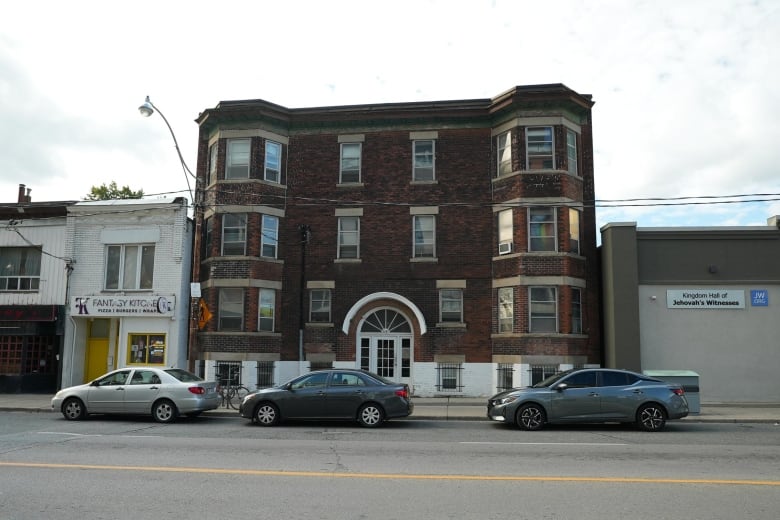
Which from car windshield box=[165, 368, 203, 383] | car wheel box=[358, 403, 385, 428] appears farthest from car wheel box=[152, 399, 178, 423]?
car wheel box=[358, 403, 385, 428]

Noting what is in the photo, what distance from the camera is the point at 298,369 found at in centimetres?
2220

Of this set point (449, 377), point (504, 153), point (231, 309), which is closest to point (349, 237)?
point (231, 309)

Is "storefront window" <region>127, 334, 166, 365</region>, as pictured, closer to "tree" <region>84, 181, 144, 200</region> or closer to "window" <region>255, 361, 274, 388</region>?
"window" <region>255, 361, 274, 388</region>

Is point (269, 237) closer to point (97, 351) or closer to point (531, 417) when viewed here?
point (97, 351)

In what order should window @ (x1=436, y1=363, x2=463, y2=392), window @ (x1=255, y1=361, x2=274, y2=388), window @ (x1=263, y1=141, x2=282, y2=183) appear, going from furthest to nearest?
window @ (x1=263, y1=141, x2=282, y2=183)
window @ (x1=255, y1=361, x2=274, y2=388)
window @ (x1=436, y1=363, x2=463, y2=392)

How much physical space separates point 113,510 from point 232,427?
774cm

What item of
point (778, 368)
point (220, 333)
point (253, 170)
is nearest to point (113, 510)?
point (220, 333)

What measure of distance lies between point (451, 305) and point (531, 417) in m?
8.40

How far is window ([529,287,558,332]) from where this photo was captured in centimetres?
2069

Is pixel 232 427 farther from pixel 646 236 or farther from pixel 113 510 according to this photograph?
pixel 646 236

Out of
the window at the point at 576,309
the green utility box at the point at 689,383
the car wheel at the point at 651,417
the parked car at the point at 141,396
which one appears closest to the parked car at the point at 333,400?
the parked car at the point at 141,396

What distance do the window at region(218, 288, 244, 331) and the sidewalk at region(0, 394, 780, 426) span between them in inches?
193

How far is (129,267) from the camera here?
22.9 meters

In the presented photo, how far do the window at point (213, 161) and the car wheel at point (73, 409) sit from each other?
978 cm
